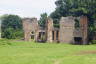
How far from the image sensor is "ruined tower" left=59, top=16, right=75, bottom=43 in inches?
2222

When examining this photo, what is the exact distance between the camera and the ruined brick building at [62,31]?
56.4m

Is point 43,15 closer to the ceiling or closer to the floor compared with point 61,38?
closer to the ceiling

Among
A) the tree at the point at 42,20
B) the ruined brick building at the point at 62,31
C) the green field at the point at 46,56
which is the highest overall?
the tree at the point at 42,20

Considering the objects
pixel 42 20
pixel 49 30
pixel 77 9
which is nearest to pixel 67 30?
pixel 49 30

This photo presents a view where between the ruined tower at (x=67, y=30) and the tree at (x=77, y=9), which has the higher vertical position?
the tree at (x=77, y=9)

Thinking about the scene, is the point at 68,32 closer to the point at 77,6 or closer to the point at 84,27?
the point at 84,27

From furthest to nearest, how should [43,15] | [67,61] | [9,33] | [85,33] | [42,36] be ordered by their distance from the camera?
[43,15], [9,33], [42,36], [85,33], [67,61]

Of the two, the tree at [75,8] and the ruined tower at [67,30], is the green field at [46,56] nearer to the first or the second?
the ruined tower at [67,30]

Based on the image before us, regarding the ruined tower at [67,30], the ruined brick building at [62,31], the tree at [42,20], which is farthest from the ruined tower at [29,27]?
the tree at [42,20]

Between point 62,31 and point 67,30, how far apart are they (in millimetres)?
1014

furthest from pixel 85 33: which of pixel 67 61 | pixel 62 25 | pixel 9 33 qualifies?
pixel 67 61

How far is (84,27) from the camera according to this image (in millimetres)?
56594

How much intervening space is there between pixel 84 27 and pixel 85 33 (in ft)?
3.96

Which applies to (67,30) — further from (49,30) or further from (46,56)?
(46,56)
